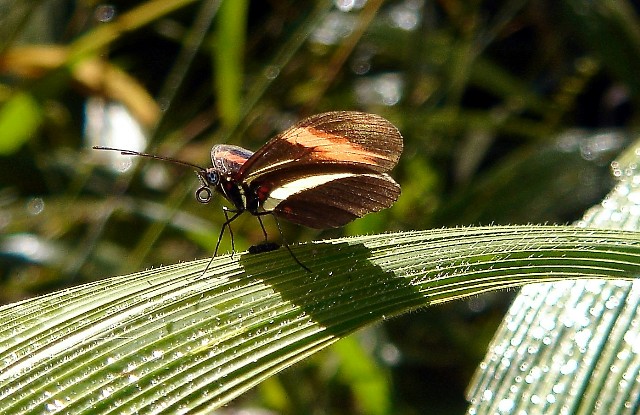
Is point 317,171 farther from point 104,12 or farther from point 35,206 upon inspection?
point 104,12

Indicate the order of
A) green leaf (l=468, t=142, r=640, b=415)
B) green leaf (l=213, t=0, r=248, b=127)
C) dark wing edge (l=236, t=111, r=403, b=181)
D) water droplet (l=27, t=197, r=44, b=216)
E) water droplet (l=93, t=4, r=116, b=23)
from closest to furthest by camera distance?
green leaf (l=468, t=142, r=640, b=415) → dark wing edge (l=236, t=111, r=403, b=181) → green leaf (l=213, t=0, r=248, b=127) → water droplet (l=27, t=197, r=44, b=216) → water droplet (l=93, t=4, r=116, b=23)

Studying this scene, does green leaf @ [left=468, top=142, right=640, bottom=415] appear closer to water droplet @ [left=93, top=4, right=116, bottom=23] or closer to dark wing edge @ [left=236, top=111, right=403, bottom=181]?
dark wing edge @ [left=236, top=111, right=403, bottom=181]

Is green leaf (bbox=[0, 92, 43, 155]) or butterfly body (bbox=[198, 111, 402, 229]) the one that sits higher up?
green leaf (bbox=[0, 92, 43, 155])

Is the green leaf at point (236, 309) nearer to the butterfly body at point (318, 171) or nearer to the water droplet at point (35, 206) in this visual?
the butterfly body at point (318, 171)

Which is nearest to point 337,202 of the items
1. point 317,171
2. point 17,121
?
point 317,171

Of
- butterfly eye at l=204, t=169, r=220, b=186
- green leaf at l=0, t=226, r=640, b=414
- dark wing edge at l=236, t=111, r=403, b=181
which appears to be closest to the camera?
green leaf at l=0, t=226, r=640, b=414

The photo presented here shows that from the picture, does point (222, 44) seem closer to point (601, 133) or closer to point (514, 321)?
point (601, 133)

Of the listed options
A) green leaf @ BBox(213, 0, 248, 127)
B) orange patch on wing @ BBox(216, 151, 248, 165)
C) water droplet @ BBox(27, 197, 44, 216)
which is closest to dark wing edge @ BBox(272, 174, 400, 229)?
orange patch on wing @ BBox(216, 151, 248, 165)
